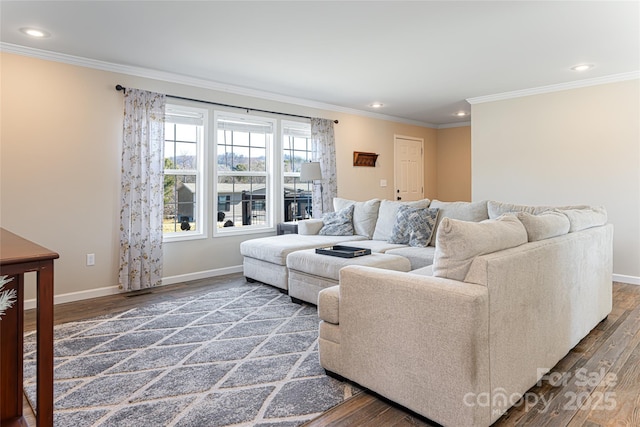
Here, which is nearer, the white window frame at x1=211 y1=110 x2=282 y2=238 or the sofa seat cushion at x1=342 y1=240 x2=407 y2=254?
the sofa seat cushion at x1=342 y1=240 x2=407 y2=254

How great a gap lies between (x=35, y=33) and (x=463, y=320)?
13.2 feet

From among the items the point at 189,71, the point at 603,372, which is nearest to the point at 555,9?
the point at 603,372

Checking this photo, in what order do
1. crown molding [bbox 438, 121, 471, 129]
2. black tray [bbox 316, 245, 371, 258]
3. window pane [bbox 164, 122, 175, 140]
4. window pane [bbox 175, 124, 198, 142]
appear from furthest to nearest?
1. crown molding [bbox 438, 121, 471, 129]
2. window pane [bbox 175, 124, 198, 142]
3. window pane [bbox 164, 122, 175, 140]
4. black tray [bbox 316, 245, 371, 258]

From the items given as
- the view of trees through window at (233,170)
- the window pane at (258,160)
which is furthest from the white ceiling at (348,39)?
the window pane at (258,160)

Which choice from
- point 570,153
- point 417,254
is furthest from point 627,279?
point 417,254

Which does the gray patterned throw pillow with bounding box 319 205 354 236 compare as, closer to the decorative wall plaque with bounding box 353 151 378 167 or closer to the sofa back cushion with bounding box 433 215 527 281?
the decorative wall plaque with bounding box 353 151 378 167

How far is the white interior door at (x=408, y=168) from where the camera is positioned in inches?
293

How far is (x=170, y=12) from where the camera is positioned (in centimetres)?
287

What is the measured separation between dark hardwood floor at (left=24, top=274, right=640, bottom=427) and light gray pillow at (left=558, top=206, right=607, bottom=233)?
2.81 ft

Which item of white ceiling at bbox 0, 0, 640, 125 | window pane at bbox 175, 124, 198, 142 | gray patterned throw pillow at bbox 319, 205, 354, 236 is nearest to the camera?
white ceiling at bbox 0, 0, 640, 125

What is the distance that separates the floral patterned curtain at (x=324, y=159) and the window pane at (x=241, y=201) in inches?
34.2

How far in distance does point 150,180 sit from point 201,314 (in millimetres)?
1768

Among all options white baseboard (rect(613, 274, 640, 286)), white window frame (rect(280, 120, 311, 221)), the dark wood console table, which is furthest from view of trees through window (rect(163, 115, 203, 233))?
white baseboard (rect(613, 274, 640, 286))

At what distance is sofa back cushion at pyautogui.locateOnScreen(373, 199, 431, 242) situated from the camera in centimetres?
451
